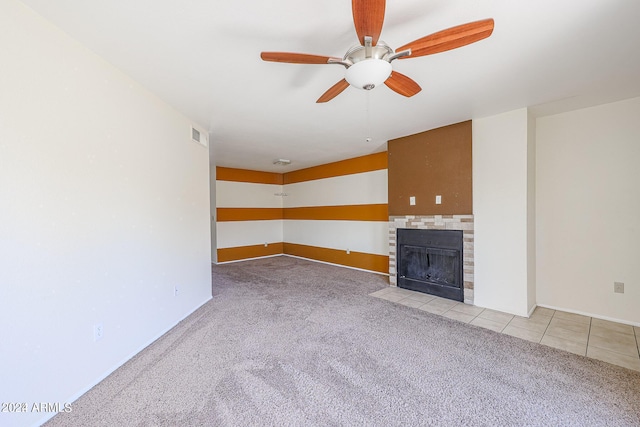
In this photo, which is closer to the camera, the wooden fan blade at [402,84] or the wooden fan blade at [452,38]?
the wooden fan blade at [452,38]

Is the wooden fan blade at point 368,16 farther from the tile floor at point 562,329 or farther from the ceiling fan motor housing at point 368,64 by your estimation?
the tile floor at point 562,329

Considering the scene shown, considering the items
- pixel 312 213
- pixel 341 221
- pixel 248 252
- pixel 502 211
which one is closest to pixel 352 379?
pixel 502 211

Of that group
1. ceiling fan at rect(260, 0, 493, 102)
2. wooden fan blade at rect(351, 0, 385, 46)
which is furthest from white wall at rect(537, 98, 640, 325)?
wooden fan blade at rect(351, 0, 385, 46)

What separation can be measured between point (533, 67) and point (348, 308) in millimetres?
3092

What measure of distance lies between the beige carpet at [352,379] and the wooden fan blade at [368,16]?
222 centimetres

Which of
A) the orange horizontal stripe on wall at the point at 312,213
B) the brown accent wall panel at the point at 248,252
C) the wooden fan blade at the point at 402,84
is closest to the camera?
the wooden fan blade at the point at 402,84

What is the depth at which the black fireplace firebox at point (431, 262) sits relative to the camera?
11.7 ft

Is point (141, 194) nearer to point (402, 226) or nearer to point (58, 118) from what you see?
point (58, 118)

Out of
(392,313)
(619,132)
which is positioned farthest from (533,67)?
(392,313)

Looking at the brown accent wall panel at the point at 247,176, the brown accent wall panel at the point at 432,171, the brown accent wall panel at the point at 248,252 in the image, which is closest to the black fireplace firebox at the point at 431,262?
the brown accent wall panel at the point at 432,171

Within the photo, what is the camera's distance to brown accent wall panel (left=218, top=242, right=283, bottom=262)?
6508mm

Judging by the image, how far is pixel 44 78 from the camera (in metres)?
1.56

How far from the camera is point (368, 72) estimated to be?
154 centimetres

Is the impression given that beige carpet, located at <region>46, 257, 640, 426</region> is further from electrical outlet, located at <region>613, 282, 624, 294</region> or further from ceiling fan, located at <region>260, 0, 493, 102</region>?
ceiling fan, located at <region>260, 0, 493, 102</region>
